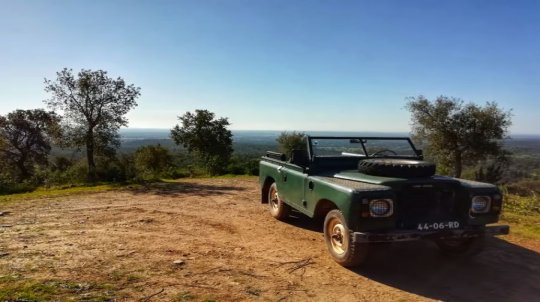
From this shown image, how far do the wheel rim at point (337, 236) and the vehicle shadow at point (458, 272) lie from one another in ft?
1.17

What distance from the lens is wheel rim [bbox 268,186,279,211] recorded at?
8.80 metres

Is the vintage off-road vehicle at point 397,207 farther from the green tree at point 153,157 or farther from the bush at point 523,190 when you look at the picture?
the green tree at point 153,157

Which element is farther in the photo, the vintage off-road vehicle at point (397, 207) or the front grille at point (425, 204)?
the front grille at point (425, 204)

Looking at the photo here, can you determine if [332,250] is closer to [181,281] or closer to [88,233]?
[181,281]

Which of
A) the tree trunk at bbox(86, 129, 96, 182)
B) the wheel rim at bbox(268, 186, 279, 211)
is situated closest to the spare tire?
the wheel rim at bbox(268, 186, 279, 211)

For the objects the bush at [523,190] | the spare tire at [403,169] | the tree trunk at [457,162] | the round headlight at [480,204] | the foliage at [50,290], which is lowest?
the bush at [523,190]

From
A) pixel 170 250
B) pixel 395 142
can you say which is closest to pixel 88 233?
pixel 170 250

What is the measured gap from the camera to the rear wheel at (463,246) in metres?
5.78

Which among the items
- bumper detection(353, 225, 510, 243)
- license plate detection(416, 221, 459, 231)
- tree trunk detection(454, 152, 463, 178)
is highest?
license plate detection(416, 221, 459, 231)

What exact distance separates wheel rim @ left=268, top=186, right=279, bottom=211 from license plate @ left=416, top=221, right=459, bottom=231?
4008 millimetres

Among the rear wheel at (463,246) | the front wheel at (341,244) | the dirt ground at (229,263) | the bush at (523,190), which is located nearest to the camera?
the dirt ground at (229,263)

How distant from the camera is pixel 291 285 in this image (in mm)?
4906

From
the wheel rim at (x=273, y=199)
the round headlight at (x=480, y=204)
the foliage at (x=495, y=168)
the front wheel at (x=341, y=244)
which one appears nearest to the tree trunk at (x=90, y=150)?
the wheel rim at (x=273, y=199)

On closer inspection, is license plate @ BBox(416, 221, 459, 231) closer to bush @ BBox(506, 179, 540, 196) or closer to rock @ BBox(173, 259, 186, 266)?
rock @ BBox(173, 259, 186, 266)
